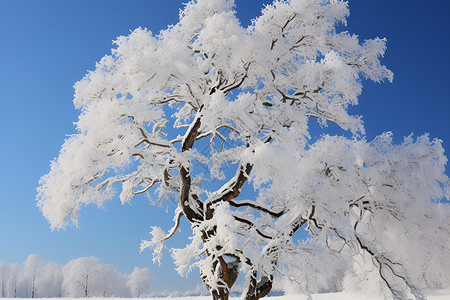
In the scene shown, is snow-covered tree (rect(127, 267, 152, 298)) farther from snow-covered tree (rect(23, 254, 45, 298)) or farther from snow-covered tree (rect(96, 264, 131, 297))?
snow-covered tree (rect(23, 254, 45, 298))

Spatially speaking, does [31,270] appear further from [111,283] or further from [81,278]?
[111,283]

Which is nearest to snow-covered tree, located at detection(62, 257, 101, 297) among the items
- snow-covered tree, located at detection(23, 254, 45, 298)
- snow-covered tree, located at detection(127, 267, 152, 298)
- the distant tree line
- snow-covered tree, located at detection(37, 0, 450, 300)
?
the distant tree line

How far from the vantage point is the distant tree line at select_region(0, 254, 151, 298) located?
131ft

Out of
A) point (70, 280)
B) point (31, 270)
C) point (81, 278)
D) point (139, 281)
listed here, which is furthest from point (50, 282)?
point (139, 281)

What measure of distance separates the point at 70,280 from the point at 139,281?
7.87 m

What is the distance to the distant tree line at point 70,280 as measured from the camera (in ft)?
131

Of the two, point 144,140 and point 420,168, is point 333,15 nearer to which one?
point 420,168

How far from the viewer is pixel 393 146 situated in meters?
9.07

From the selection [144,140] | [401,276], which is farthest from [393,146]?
[144,140]

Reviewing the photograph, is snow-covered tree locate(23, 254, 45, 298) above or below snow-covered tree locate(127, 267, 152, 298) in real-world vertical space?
above

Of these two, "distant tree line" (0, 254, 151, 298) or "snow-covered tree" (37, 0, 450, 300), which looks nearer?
"snow-covered tree" (37, 0, 450, 300)

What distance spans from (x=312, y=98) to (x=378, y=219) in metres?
3.44

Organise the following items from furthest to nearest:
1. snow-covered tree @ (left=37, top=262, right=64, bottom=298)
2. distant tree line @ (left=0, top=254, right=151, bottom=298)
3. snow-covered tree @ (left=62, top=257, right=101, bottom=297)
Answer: snow-covered tree @ (left=37, top=262, right=64, bottom=298), distant tree line @ (left=0, top=254, right=151, bottom=298), snow-covered tree @ (left=62, top=257, right=101, bottom=297)

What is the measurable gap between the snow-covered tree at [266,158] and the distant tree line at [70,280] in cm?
3389
